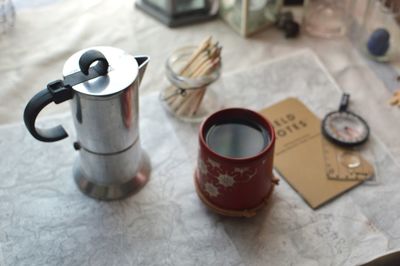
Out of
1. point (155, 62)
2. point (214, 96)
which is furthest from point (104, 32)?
point (214, 96)

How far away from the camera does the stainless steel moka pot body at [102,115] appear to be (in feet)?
1.78

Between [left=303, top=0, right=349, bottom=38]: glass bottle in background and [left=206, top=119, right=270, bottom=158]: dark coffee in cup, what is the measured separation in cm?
32

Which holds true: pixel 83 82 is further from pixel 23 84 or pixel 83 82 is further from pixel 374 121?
pixel 374 121

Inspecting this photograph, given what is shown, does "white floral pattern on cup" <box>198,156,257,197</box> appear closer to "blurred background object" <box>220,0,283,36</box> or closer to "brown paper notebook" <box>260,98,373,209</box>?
"brown paper notebook" <box>260,98,373,209</box>

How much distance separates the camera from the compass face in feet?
2.30

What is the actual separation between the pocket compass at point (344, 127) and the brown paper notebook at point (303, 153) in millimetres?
10

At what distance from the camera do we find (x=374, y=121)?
29.1 inches

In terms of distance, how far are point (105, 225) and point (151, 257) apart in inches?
2.7

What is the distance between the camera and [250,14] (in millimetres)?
845

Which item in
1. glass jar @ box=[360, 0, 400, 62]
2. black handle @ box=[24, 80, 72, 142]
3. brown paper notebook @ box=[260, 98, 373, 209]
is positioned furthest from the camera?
glass jar @ box=[360, 0, 400, 62]

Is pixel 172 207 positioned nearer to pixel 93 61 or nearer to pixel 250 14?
pixel 93 61

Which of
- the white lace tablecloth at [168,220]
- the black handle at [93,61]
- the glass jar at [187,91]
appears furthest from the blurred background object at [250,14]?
the black handle at [93,61]

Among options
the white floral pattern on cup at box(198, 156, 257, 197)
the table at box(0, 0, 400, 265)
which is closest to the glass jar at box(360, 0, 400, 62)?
the table at box(0, 0, 400, 265)

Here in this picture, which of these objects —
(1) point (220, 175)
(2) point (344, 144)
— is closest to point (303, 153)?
(2) point (344, 144)
